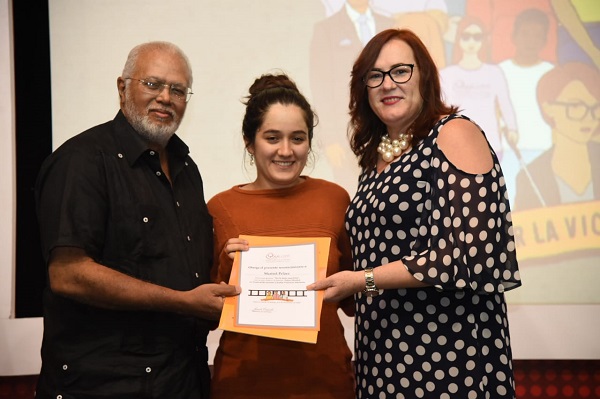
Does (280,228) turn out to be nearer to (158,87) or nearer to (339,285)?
(339,285)

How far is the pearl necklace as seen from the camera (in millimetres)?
2058

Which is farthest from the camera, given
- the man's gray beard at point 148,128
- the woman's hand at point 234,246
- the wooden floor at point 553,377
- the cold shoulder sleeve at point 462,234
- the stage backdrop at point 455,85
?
the wooden floor at point 553,377

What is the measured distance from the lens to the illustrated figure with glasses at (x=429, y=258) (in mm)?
1747

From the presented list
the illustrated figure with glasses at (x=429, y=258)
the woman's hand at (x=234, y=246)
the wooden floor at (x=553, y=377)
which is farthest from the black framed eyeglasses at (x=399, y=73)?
the wooden floor at (x=553, y=377)

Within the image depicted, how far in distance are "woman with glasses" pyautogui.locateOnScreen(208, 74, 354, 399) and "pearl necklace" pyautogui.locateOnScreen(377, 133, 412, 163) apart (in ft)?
0.87

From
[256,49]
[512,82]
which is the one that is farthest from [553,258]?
[256,49]

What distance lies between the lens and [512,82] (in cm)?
335

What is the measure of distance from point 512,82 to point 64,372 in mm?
2717

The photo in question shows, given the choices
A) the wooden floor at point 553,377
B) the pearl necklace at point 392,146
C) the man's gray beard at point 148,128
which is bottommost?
the wooden floor at point 553,377

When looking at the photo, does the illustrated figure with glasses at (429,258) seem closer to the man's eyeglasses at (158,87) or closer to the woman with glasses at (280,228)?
the woman with glasses at (280,228)

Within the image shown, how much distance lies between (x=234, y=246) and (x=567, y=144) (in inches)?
88.4

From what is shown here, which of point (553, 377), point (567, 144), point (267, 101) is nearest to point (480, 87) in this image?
point (567, 144)

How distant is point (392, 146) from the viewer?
2098 millimetres

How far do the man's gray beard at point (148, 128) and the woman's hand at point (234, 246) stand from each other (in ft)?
1.50
